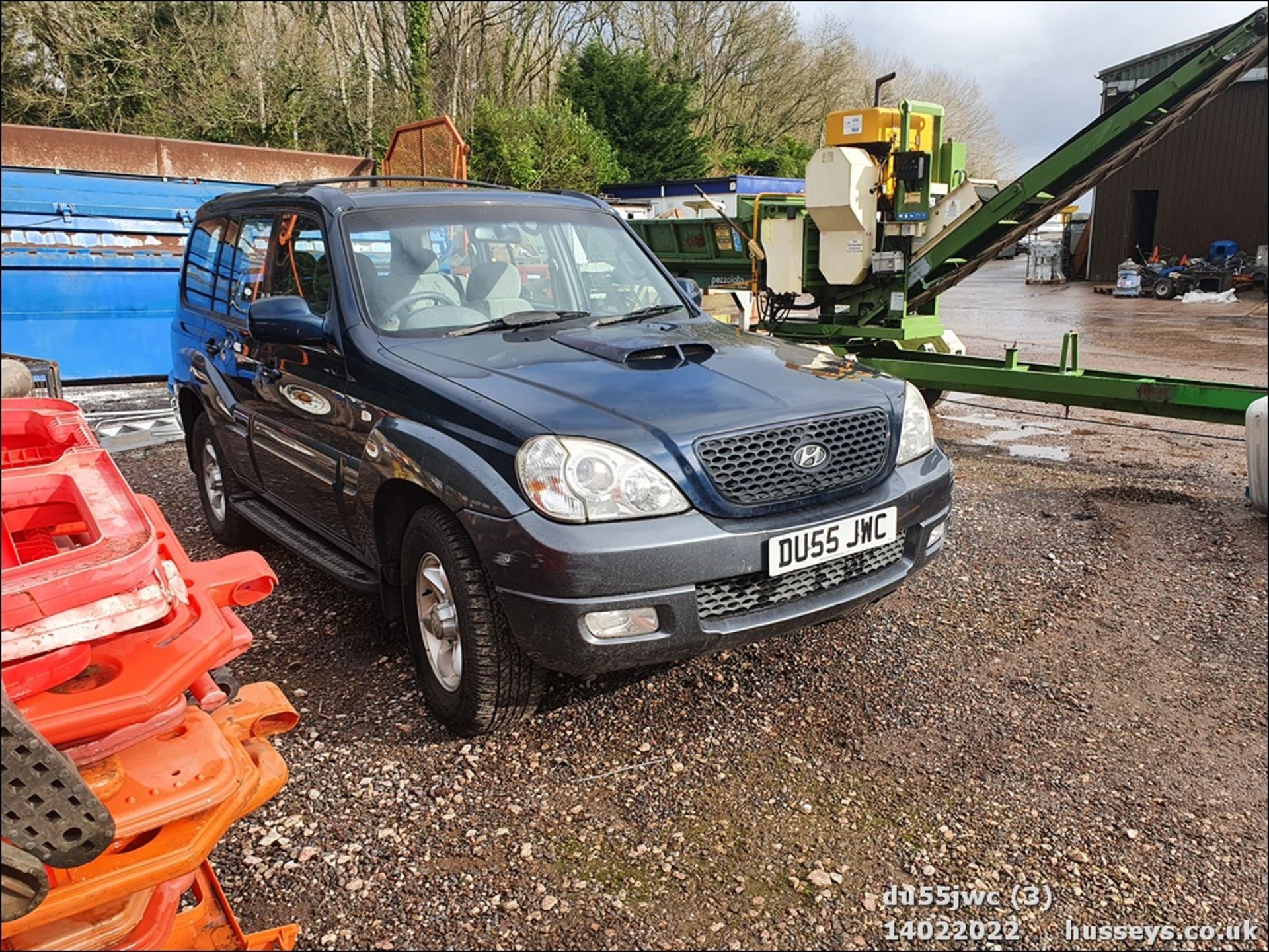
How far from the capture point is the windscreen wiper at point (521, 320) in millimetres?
3566

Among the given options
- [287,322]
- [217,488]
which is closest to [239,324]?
[287,322]

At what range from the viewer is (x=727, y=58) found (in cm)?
996

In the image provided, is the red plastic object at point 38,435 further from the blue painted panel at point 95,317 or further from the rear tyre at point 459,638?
the blue painted panel at point 95,317

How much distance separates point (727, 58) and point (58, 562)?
9744 mm

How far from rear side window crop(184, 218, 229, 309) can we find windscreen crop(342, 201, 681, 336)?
1519 mm

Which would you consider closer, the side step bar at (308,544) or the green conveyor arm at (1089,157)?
the side step bar at (308,544)

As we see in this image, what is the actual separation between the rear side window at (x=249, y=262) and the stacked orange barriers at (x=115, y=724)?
2.37 m

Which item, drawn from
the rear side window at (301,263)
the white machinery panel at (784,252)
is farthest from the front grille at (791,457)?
the white machinery panel at (784,252)

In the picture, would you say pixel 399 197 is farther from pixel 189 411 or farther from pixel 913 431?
pixel 913 431

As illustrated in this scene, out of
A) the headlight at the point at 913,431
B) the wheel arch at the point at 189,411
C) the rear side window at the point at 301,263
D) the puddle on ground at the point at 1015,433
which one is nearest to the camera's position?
the headlight at the point at 913,431

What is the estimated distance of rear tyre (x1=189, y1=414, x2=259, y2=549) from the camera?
488cm

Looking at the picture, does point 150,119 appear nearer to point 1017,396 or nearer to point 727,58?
point 727,58

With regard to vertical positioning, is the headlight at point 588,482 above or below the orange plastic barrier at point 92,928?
above
